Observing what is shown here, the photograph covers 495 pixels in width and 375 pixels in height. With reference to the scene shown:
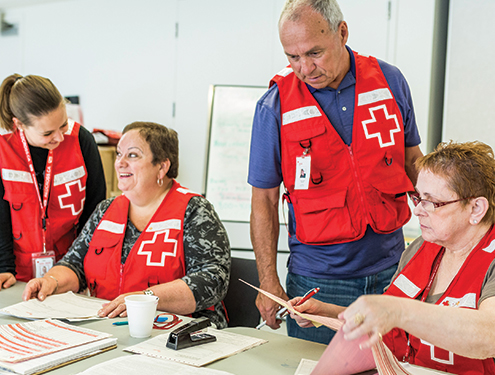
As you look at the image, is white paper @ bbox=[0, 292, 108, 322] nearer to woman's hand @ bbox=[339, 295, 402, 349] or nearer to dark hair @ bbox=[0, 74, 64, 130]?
dark hair @ bbox=[0, 74, 64, 130]

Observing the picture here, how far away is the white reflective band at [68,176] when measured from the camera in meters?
2.30

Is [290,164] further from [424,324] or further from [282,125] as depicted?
[424,324]

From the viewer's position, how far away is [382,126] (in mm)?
1741

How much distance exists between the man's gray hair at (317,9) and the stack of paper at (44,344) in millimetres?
1126

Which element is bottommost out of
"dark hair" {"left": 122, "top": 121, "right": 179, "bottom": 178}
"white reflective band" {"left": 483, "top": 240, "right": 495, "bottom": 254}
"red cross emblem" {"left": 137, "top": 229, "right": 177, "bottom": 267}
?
"red cross emblem" {"left": 137, "top": 229, "right": 177, "bottom": 267}

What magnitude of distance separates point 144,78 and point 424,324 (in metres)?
3.99

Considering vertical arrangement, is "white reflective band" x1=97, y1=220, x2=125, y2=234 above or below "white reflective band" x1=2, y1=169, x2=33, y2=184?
below

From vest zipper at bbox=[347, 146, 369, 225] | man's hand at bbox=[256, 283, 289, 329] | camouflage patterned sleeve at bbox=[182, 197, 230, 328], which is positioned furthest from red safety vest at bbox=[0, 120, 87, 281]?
vest zipper at bbox=[347, 146, 369, 225]

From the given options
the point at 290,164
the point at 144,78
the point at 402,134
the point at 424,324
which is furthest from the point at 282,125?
the point at 144,78

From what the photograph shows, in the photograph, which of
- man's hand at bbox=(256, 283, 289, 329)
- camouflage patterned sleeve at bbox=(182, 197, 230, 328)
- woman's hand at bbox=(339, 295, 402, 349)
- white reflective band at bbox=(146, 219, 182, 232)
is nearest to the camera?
woman's hand at bbox=(339, 295, 402, 349)

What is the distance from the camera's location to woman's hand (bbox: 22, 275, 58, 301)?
1.77 meters

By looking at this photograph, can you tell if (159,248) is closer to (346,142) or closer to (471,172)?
(346,142)

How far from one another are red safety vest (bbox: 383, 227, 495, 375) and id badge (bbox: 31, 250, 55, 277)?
151cm

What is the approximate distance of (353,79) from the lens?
1772 mm
